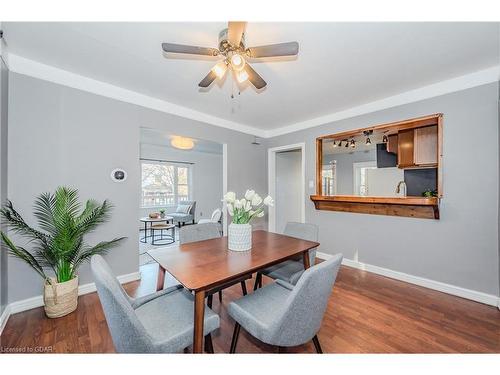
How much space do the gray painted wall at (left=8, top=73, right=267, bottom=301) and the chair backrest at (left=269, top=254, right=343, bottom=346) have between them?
7.43 ft

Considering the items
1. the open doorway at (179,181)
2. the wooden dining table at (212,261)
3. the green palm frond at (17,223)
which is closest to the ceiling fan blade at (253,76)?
the wooden dining table at (212,261)

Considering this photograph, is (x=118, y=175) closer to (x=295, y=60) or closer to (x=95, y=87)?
(x=95, y=87)

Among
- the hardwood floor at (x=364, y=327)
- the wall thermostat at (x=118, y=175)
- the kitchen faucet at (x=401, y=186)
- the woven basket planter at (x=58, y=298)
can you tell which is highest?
the wall thermostat at (x=118, y=175)

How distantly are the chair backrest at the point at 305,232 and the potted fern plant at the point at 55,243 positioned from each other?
1969 mm

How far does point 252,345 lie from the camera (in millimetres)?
1479

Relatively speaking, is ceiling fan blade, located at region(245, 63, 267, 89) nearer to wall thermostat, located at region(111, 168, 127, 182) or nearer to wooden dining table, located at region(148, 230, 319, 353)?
wooden dining table, located at region(148, 230, 319, 353)

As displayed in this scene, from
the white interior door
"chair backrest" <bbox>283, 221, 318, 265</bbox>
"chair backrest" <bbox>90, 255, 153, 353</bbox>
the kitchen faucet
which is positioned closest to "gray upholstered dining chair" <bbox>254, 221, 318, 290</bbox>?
"chair backrest" <bbox>283, 221, 318, 265</bbox>

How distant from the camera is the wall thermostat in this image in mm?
2426

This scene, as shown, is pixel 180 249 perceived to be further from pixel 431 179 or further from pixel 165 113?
pixel 431 179

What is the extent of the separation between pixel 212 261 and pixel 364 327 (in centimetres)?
142

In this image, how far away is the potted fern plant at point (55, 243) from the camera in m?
1.79

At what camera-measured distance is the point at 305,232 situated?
2.12m

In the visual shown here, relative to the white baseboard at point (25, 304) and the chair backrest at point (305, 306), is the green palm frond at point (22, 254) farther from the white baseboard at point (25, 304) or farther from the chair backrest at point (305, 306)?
the chair backrest at point (305, 306)
